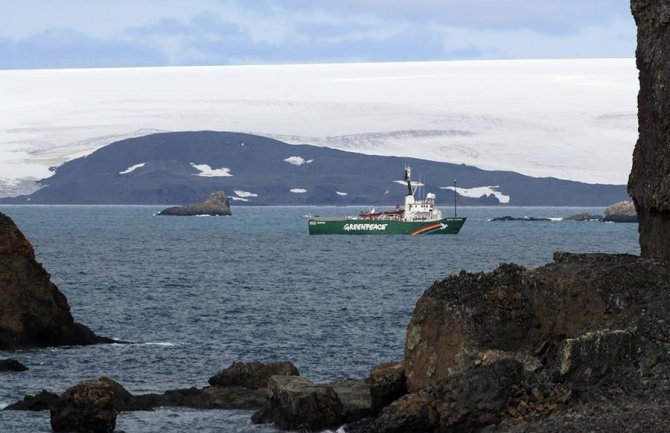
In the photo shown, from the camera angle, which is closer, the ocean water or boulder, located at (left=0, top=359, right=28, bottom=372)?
the ocean water

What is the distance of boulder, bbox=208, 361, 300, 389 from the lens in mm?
34469

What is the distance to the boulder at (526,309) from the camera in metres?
28.3

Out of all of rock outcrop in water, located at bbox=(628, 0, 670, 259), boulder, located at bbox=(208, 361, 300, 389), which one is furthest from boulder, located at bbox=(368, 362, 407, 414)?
rock outcrop in water, located at bbox=(628, 0, 670, 259)

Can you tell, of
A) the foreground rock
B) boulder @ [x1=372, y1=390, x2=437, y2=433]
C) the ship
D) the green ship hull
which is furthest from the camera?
the ship

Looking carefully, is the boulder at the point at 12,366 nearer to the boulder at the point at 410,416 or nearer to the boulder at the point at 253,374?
the boulder at the point at 253,374

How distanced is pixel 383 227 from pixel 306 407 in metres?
168

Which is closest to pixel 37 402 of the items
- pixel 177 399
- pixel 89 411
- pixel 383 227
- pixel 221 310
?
pixel 177 399

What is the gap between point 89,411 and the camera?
28.4m

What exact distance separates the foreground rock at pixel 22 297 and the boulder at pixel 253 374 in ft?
38.1

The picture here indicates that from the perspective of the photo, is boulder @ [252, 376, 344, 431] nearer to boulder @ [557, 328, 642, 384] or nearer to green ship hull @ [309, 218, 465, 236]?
boulder @ [557, 328, 642, 384]

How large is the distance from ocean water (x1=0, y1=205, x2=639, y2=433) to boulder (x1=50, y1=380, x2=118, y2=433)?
124 centimetres

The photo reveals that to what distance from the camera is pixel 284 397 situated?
2914 cm

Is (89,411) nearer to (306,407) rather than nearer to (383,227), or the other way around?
(306,407)

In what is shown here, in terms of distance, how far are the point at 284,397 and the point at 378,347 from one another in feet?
61.7
